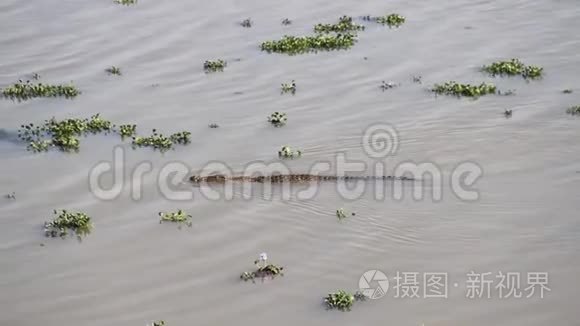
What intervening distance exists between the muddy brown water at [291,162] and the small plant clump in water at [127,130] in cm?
35

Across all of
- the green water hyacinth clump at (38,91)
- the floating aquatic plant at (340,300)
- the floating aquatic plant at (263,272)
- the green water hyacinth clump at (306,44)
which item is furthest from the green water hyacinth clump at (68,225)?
the green water hyacinth clump at (306,44)

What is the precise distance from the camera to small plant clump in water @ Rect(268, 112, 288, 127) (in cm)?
1788

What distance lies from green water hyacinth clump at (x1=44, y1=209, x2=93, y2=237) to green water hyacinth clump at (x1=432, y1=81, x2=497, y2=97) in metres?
8.96

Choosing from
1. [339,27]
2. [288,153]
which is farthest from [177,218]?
[339,27]

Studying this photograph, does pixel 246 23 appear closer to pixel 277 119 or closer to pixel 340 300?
pixel 277 119

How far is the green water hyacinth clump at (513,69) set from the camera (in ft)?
65.0

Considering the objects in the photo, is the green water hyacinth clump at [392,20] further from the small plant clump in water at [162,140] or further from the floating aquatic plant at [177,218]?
the floating aquatic plant at [177,218]

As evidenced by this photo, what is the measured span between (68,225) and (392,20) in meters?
12.9

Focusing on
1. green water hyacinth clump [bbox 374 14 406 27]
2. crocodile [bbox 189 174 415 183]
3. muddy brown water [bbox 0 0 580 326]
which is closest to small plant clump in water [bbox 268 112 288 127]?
muddy brown water [bbox 0 0 580 326]

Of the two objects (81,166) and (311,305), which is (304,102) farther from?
(311,305)

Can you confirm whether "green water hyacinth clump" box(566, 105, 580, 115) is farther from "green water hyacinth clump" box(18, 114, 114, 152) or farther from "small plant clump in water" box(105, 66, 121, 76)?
"small plant clump in water" box(105, 66, 121, 76)

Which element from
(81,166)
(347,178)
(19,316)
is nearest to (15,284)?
(19,316)

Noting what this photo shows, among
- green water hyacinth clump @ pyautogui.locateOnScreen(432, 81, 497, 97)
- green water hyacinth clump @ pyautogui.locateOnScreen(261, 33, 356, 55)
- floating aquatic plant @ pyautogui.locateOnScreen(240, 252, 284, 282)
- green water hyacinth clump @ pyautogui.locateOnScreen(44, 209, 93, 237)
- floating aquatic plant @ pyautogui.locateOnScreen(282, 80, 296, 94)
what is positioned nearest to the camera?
floating aquatic plant @ pyautogui.locateOnScreen(240, 252, 284, 282)

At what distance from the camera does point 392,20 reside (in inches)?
938
